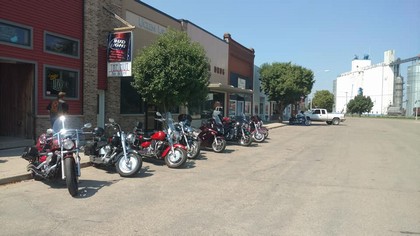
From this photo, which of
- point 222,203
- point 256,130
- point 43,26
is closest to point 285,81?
point 256,130

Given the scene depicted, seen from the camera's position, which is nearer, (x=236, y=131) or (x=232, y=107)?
(x=236, y=131)

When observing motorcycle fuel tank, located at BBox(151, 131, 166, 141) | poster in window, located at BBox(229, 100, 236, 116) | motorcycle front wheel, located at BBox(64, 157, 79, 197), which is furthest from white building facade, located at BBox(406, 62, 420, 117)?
motorcycle front wheel, located at BBox(64, 157, 79, 197)

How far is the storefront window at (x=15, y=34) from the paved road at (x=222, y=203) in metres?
4.98

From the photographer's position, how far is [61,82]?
43.3ft

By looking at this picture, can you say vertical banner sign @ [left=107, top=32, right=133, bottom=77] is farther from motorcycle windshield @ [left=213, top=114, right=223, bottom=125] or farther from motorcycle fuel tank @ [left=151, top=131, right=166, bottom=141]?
motorcycle fuel tank @ [left=151, top=131, right=166, bottom=141]

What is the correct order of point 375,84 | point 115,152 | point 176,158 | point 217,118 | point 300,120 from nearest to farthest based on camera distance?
point 115,152
point 176,158
point 217,118
point 300,120
point 375,84

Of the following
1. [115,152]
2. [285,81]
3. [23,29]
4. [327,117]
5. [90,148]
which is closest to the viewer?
[115,152]

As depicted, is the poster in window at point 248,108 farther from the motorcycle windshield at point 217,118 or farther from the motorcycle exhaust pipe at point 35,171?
the motorcycle exhaust pipe at point 35,171

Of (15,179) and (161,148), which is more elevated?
(161,148)

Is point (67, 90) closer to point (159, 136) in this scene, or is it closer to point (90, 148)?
point (90, 148)

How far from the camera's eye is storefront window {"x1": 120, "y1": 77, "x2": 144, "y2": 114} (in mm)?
16984

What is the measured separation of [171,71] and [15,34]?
531cm

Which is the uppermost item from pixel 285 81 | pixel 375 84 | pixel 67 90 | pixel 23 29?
pixel 375 84

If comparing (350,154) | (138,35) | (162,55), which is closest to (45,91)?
(162,55)
